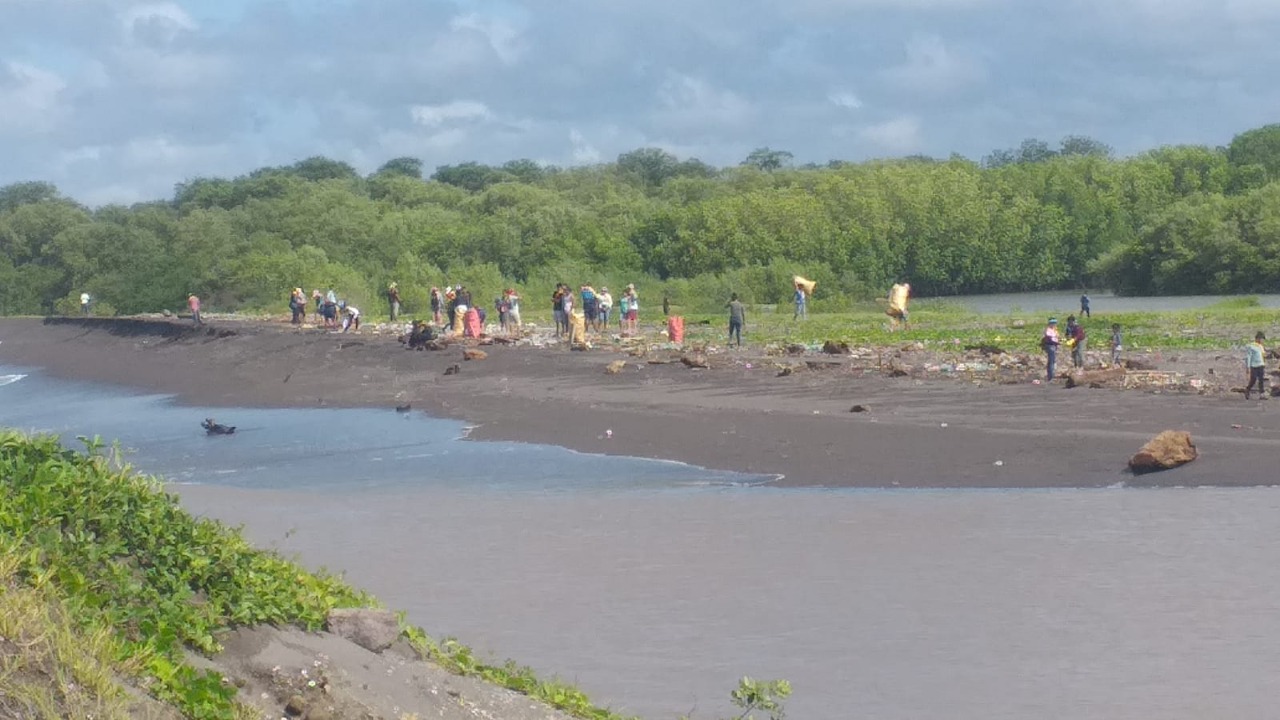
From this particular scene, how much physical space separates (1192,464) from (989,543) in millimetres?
4604

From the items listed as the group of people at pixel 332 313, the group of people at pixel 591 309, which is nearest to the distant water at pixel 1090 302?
the group of people at pixel 591 309

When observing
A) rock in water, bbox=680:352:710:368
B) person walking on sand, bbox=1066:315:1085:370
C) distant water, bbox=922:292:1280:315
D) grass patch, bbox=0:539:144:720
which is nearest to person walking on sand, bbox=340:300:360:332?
rock in water, bbox=680:352:710:368

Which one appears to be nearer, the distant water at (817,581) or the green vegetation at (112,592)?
the green vegetation at (112,592)

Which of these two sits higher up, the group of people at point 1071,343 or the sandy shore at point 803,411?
the group of people at point 1071,343

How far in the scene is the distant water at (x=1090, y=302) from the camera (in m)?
57.5

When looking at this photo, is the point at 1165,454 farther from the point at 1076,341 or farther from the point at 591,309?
the point at 591,309

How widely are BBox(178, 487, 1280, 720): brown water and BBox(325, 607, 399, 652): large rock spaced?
10.6 feet

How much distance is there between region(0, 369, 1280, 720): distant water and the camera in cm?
1102

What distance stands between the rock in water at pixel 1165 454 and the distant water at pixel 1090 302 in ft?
112

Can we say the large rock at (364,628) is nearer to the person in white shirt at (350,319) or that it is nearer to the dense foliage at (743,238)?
the person in white shirt at (350,319)

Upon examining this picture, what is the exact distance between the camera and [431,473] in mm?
22859

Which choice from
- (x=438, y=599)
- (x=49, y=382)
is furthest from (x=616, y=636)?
(x=49, y=382)

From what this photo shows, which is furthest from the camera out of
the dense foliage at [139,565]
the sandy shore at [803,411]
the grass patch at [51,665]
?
the sandy shore at [803,411]

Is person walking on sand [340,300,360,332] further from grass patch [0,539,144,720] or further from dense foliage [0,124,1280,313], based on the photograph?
grass patch [0,539,144,720]
